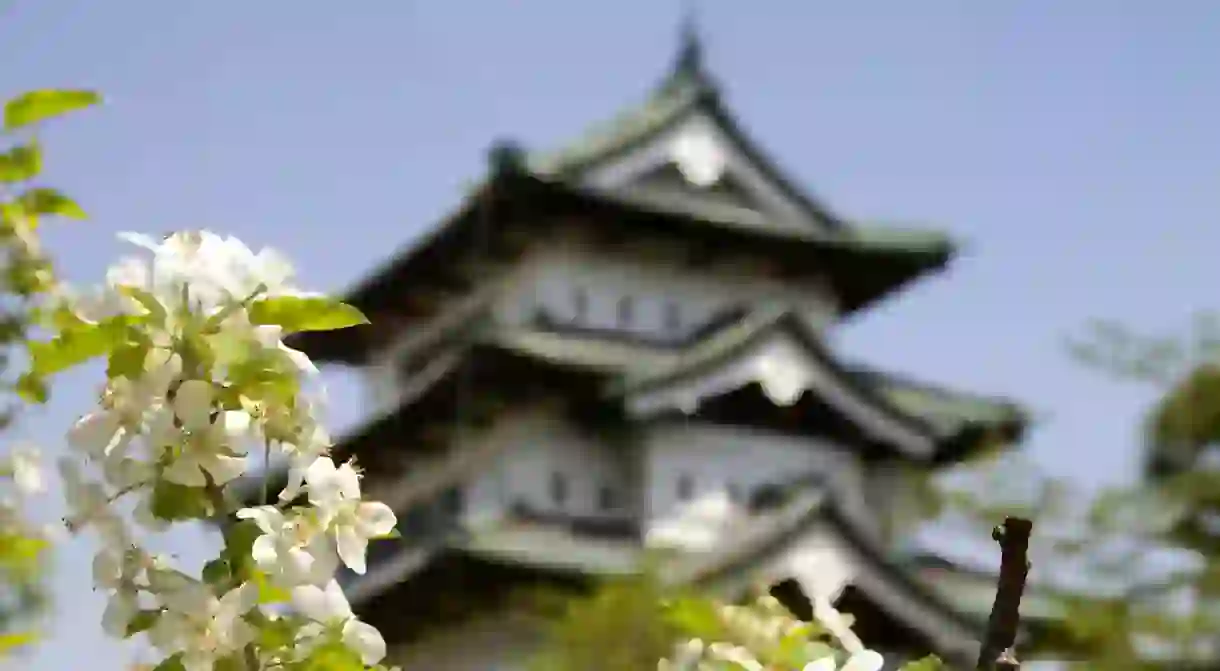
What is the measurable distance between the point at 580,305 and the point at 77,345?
12821mm

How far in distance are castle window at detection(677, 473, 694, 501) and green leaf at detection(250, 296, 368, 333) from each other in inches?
467

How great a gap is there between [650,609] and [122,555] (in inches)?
303

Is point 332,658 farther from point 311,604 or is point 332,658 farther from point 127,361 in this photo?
point 127,361

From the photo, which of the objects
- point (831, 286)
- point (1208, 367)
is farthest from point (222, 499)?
point (1208, 367)

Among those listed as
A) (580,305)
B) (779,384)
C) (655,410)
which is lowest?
(655,410)

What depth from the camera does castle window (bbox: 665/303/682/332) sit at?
1448 cm

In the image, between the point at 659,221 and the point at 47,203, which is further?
the point at 659,221

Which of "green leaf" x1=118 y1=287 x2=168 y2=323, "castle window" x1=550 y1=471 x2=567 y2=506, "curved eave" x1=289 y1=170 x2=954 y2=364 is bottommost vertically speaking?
"green leaf" x1=118 y1=287 x2=168 y2=323


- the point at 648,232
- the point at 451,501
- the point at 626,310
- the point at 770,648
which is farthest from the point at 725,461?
the point at 770,648

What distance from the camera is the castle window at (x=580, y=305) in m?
14.2

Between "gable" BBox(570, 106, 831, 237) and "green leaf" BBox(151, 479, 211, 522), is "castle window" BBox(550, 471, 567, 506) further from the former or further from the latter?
"green leaf" BBox(151, 479, 211, 522)

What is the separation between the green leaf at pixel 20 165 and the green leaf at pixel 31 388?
28 centimetres

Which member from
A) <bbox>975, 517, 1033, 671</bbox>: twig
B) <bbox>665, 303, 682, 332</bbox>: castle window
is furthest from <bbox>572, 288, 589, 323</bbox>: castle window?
<bbox>975, 517, 1033, 671</bbox>: twig

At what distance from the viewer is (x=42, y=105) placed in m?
1.74
